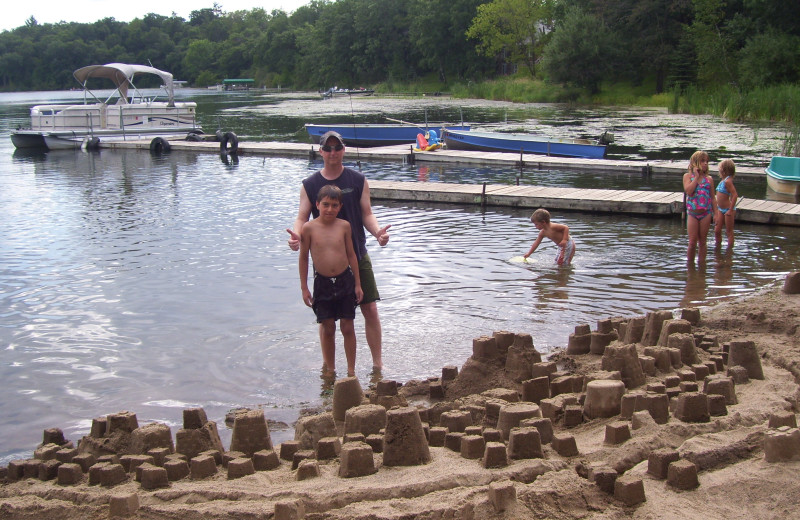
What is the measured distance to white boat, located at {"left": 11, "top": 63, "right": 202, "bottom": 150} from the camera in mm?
36062

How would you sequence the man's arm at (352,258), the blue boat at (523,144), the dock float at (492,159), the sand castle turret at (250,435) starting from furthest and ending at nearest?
1. the blue boat at (523,144)
2. the dock float at (492,159)
3. the man's arm at (352,258)
4. the sand castle turret at (250,435)

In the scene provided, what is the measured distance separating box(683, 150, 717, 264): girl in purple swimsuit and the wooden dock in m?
3.81

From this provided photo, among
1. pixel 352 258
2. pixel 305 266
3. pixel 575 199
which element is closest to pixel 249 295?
pixel 305 266

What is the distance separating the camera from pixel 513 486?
341 centimetres

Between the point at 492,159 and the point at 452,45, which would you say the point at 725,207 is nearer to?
the point at 492,159

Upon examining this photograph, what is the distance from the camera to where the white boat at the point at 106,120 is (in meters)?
36.1

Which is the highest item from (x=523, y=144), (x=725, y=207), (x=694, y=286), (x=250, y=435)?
(x=523, y=144)

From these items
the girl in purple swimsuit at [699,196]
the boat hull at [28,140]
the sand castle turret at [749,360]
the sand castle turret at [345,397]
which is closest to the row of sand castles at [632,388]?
the sand castle turret at [749,360]

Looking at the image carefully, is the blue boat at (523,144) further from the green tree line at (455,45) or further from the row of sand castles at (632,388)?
the green tree line at (455,45)

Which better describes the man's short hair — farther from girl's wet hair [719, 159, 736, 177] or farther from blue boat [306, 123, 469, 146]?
blue boat [306, 123, 469, 146]

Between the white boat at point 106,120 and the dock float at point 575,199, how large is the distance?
72.2ft

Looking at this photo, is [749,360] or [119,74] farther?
[119,74]

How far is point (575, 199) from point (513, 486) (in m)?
13.1

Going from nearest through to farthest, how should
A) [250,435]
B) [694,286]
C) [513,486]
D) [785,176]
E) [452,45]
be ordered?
[513,486]
[250,435]
[694,286]
[785,176]
[452,45]
